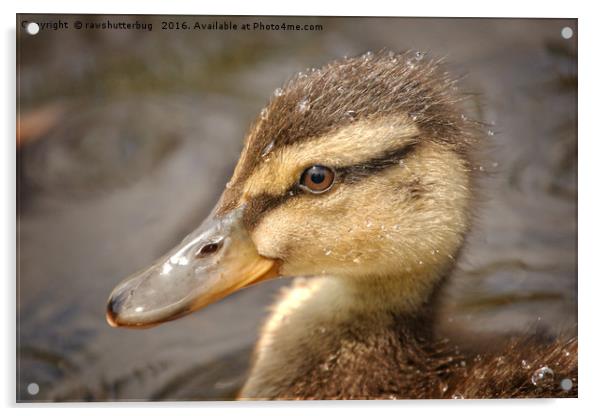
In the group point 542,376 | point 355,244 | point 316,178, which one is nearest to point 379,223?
point 355,244

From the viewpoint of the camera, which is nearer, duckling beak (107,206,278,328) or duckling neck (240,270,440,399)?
duckling beak (107,206,278,328)

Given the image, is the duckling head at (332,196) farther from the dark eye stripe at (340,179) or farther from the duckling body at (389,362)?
the duckling body at (389,362)

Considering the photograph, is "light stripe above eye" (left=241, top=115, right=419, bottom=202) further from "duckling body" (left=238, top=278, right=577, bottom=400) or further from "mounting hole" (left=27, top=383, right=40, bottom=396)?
"mounting hole" (left=27, top=383, right=40, bottom=396)

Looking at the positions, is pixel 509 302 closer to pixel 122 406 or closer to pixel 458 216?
pixel 458 216

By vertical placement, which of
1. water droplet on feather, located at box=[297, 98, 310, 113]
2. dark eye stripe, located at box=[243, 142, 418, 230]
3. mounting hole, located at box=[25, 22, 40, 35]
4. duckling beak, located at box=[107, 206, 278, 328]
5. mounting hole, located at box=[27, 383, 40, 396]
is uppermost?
mounting hole, located at box=[25, 22, 40, 35]

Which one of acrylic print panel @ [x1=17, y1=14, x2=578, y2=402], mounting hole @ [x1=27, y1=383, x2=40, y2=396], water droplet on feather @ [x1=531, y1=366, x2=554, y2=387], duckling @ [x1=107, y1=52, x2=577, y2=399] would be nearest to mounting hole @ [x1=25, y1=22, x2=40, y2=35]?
acrylic print panel @ [x1=17, y1=14, x2=578, y2=402]
